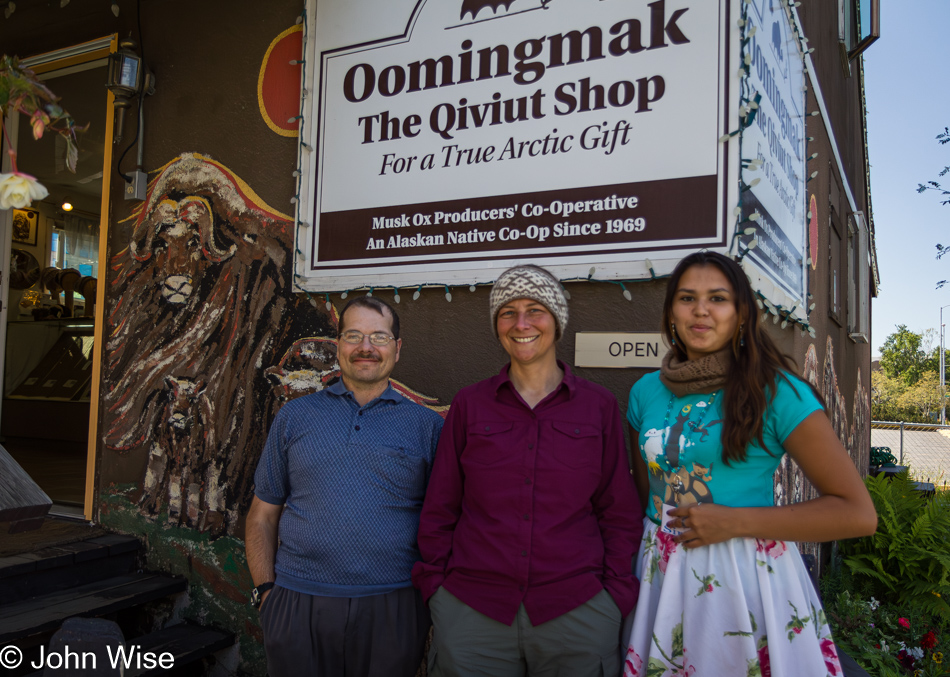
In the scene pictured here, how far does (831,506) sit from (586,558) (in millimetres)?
657

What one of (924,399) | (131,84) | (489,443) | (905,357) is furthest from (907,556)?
(905,357)

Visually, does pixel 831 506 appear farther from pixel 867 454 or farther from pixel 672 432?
pixel 867 454

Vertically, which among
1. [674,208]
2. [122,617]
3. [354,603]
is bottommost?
[122,617]

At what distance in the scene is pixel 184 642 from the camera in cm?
340

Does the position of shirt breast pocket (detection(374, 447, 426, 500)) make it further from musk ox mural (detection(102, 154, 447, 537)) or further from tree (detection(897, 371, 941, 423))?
tree (detection(897, 371, 941, 423))

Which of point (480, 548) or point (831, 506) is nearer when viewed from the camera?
point (831, 506)

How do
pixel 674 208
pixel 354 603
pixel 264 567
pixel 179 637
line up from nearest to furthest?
1. pixel 354 603
2. pixel 264 567
3. pixel 674 208
4. pixel 179 637

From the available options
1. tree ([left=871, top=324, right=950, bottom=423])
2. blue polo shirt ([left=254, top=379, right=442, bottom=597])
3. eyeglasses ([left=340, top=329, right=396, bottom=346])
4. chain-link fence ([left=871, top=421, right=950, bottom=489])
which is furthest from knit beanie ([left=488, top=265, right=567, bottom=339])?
tree ([left=871, top=324, right=950, bottom=423])

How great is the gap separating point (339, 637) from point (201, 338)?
2108 mm

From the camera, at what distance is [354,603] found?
2.21 meters

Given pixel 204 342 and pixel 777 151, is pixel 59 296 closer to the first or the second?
pixel 204 342

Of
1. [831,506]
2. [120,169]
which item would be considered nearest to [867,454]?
[831,506]

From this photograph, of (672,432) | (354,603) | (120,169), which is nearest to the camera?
(672,432)

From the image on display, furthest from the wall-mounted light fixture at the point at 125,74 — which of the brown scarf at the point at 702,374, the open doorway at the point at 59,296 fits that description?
the brown scarf at the point at 702,374
